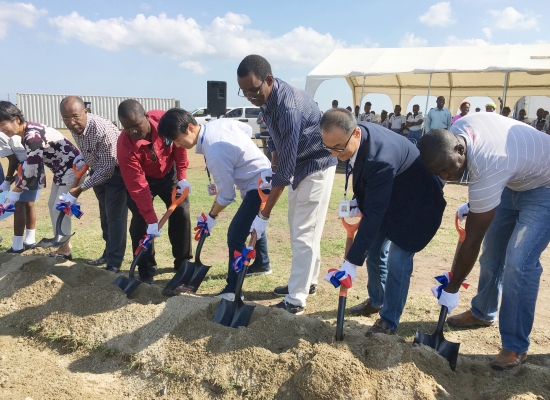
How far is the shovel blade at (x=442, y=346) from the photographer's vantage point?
268 centimetres

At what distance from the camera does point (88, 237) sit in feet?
19.5

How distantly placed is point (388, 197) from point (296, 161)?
96cm

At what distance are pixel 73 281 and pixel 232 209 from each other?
3.85m

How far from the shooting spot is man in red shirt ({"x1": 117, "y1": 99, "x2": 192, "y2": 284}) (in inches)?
148

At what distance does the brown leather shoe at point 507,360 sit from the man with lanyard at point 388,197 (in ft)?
2.12

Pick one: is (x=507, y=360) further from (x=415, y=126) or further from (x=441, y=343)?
(x=415, y=126)

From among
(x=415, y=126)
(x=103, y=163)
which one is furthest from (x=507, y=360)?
(x=415, y=126)

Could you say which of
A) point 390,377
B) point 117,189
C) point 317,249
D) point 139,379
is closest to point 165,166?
point 117,189

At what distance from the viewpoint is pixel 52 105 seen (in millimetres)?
27031

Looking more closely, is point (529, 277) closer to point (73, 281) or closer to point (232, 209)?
point (73, 281)

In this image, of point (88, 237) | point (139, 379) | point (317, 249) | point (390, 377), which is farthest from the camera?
point (88, 237)

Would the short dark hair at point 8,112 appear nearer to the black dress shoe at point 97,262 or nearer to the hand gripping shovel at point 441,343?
the black dress shoe at point 97,262

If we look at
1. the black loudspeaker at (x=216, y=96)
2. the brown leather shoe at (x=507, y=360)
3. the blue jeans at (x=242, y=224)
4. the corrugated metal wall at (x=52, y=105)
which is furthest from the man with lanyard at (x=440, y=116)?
the corrugated metal wall at (x=52, y=105)

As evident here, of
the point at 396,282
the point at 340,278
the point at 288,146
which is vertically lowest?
the point at 396,282
